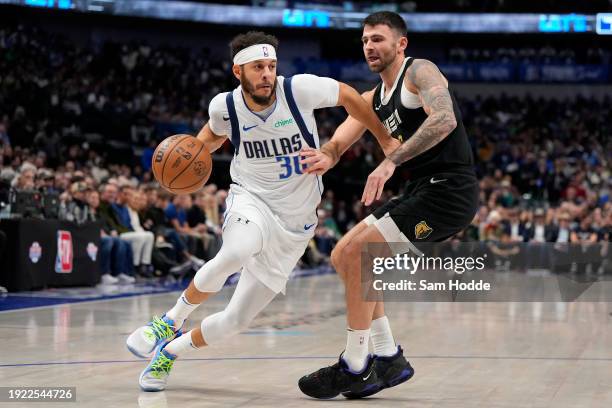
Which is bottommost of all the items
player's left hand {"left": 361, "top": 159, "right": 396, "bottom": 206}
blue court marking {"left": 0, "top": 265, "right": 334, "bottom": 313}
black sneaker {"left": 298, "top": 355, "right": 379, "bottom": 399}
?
blue court marking {"left": 0, "top": 265, "right": 334, "bottom": 313}

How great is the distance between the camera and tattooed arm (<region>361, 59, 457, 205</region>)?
493 cm

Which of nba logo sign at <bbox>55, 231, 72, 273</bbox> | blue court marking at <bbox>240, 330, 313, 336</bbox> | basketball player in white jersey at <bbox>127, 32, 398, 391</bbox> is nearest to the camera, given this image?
basketball player in white jersey at <bbox>127, 32, 398, 391</bbox>

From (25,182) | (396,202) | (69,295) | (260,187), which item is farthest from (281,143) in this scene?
(25,182)

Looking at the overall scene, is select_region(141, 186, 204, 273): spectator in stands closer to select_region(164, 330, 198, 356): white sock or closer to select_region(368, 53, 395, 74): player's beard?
select_region(164, 330, 198, 356): white sock

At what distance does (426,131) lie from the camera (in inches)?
199

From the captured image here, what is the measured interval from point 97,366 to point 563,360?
11.0ft

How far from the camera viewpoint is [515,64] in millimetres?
32438

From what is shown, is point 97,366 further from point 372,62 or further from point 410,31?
point 410,31

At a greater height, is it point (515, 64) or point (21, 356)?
point (515, 64)

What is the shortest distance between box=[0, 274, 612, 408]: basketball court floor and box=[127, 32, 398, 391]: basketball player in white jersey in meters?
0.36

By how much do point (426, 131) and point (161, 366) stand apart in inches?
81.6

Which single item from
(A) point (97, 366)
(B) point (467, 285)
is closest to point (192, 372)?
(A) point (97, 366)

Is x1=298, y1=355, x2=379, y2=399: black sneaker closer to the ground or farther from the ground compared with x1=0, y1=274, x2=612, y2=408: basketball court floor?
farther from the ground

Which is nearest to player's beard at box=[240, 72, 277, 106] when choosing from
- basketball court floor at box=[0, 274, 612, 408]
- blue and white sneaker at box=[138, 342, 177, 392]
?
blue and white sneaker at box=[138, 342, 177, 392]
